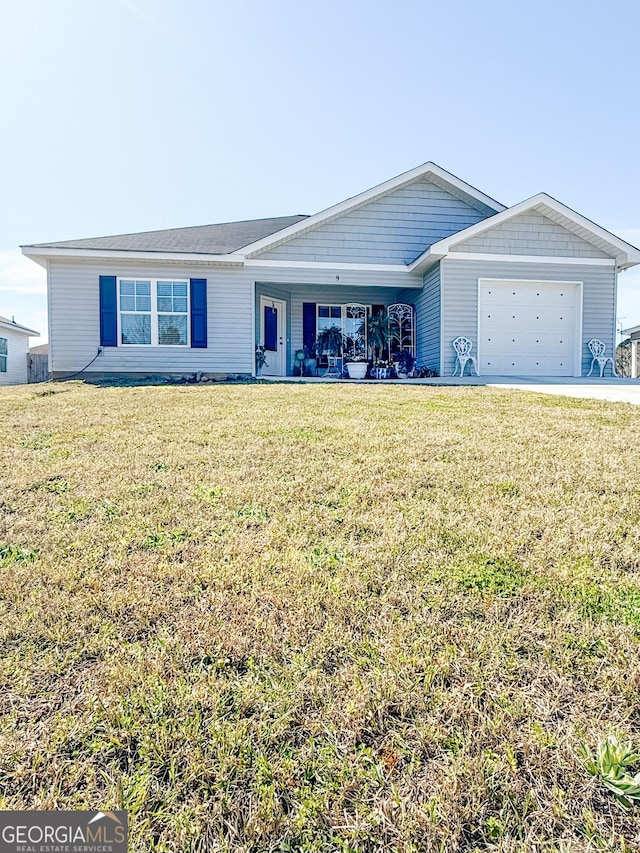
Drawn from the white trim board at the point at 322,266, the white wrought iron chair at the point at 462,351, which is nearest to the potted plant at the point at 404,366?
the white wrought iron chair at the point at 462,351


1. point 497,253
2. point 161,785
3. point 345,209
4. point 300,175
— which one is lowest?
point 161,785

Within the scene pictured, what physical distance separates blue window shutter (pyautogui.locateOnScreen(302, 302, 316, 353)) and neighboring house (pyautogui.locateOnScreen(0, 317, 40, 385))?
1242cm

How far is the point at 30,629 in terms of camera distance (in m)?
1.84

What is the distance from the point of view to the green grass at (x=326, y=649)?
47.3 inches

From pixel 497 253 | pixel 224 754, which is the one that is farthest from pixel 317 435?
pixel 497 253

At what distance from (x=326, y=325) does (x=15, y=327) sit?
13688 millimetres

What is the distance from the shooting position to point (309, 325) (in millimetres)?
14273

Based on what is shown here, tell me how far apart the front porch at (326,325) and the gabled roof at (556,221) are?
2.43m

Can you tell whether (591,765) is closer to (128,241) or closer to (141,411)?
(141,411)

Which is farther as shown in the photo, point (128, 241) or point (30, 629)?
point (128, 241)

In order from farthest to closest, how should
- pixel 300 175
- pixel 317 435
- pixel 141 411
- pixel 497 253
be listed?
pixel 300 175, pixel 497 253, pixel 141 411, pixel 317 435

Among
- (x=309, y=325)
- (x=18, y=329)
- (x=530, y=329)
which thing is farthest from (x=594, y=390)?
(x=18, y=329)

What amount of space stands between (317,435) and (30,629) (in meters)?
3.01

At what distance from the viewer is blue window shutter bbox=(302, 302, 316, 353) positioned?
14.2 metres
